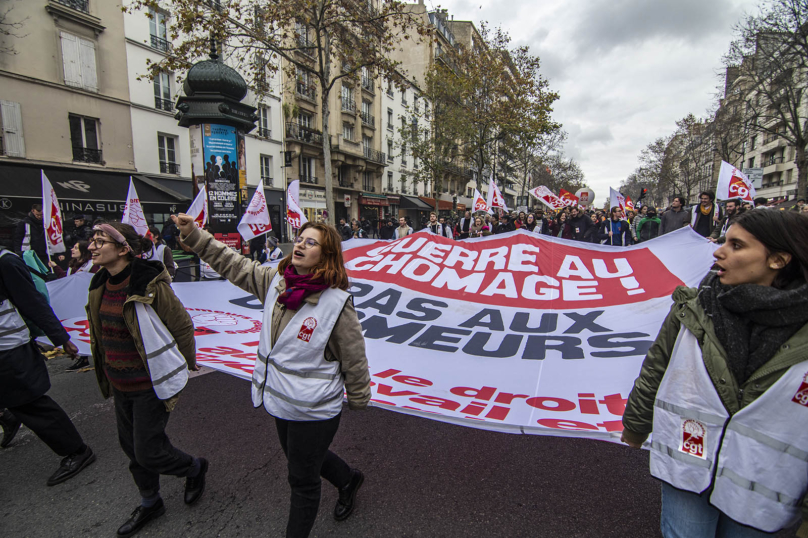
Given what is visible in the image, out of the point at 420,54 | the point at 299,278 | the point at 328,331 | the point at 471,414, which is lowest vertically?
the point at 471,414

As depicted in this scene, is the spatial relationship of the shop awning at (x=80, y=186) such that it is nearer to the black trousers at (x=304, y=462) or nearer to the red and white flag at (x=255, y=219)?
the red and white flag at (x=255, y=219)

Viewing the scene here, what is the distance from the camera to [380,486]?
2918 mm

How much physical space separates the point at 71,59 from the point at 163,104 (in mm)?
3742

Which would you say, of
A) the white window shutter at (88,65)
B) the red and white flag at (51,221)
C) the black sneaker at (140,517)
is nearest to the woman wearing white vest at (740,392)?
the black sneaker at (140,517)

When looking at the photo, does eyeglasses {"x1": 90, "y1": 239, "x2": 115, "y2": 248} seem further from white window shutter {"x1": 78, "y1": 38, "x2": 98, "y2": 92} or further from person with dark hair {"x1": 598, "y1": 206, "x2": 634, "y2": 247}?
white window shutter {"x1": 78, "y1": 38, "x2": 98, "y2": 92}

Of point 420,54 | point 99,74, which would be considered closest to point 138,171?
point 99,74

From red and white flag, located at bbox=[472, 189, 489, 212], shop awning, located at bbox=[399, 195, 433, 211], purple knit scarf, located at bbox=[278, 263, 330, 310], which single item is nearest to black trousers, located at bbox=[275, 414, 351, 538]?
purple knit scarf, located at bbox=[278, 263, 330, 310]

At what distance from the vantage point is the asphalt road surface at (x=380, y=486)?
2541 mm

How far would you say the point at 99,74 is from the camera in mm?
17188

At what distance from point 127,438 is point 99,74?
66.5 ft

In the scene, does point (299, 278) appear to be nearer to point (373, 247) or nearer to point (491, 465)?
point (491, 465)

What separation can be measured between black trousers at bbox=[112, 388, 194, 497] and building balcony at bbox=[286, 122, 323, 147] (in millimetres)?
26267

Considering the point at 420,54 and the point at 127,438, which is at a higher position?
the point at 420,54

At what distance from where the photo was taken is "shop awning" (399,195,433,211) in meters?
40.4
